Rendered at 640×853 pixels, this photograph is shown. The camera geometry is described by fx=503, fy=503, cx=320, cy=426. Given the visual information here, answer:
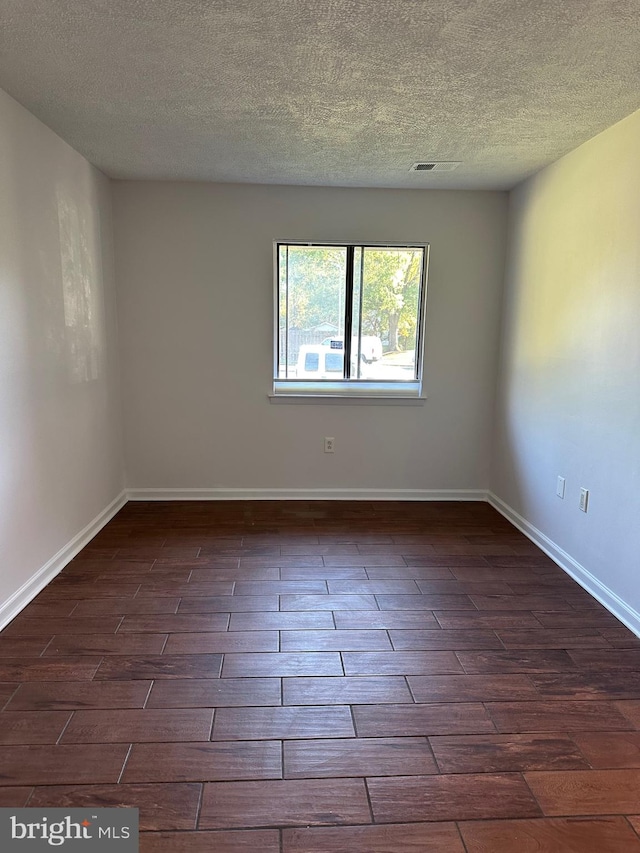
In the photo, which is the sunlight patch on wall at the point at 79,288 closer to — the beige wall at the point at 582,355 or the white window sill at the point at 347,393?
the white window sill at the point at 347,393

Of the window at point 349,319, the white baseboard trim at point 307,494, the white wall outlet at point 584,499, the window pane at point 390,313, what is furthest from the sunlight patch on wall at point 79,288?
the white wall outlet at point 584,499

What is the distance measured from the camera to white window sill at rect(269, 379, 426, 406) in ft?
12.5

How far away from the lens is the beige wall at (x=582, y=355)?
237cm

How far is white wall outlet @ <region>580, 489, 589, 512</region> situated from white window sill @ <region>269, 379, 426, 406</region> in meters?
1.40

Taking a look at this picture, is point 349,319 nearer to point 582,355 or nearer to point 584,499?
point 582,355

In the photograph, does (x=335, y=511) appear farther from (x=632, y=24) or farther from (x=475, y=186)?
(x=632, y=24)

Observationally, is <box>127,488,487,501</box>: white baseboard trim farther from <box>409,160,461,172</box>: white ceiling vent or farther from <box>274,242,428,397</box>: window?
<box>409,160,461,172</box>: white ceiling vent

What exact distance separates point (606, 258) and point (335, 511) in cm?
231

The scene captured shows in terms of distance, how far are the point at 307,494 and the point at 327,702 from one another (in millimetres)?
2195

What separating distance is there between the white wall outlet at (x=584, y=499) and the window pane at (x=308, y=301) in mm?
1932

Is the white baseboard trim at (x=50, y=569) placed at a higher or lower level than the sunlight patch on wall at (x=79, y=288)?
lower

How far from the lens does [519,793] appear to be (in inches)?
57.8

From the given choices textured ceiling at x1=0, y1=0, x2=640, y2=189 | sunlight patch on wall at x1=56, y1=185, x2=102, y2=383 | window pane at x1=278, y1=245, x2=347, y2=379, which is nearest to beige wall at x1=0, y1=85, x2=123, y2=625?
sunlight patch on wall at x1=56, y1=185, x2=102, y2=383

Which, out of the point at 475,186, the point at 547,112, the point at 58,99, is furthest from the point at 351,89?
the point at 475,186
